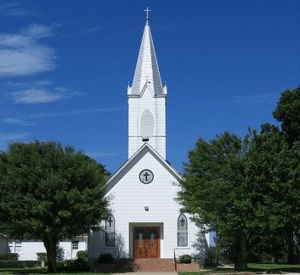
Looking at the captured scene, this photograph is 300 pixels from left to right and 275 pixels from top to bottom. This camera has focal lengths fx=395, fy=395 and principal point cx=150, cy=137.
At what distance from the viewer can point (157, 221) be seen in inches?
1259

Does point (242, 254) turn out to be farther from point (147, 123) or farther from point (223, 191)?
point (147, 123)

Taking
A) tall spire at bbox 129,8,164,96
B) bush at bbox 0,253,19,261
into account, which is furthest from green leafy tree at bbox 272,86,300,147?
bush at bbox 0,253,19,261

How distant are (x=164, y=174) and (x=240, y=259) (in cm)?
897

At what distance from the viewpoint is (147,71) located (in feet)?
139

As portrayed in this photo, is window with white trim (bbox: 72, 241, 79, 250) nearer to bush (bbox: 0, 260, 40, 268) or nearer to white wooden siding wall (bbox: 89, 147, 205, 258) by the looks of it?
bush (bbox: 0, 260, 40, 268)

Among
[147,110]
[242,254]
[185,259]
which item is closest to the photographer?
[242,254]

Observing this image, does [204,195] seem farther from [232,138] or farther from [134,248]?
[134,248]

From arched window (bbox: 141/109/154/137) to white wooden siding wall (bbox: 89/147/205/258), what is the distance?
7.37 meters

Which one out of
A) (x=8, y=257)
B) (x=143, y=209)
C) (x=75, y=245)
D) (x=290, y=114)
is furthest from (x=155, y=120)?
(x=8, y=257)

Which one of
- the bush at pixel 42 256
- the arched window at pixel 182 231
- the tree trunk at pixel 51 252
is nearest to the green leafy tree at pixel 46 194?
the tree trunk at pixel 51 252

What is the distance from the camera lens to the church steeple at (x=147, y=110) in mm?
40125

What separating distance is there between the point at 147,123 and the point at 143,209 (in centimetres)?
1125

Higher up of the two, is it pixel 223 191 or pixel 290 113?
pixel 290 113

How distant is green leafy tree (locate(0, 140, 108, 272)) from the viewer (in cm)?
2516
